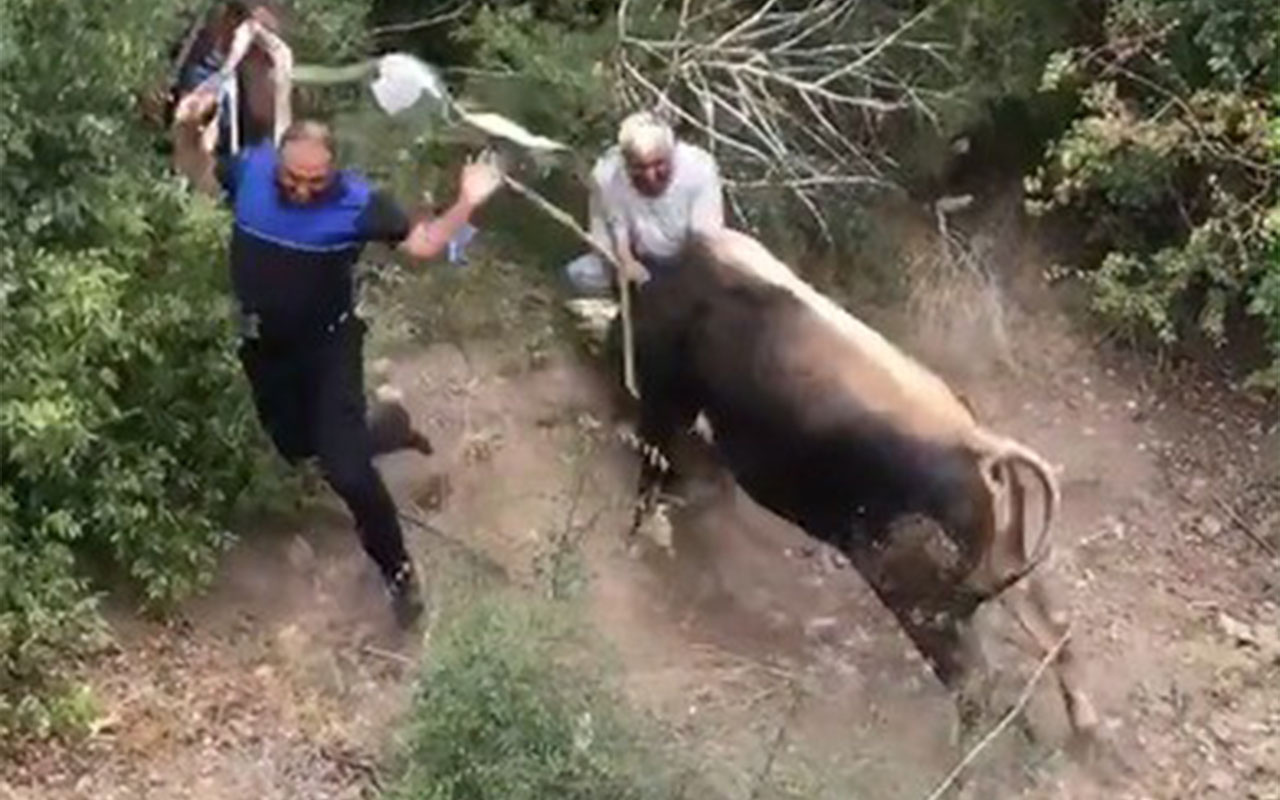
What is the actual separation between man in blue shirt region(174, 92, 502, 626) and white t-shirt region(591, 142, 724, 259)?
47cm

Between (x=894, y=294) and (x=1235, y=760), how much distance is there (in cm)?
227

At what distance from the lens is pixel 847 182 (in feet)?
31.2

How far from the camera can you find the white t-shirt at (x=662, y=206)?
8047mm

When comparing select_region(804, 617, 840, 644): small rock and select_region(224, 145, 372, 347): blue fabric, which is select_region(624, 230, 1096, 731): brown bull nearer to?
select_region(804, 617, 840, 644): small rock

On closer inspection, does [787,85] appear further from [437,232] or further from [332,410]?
[332,410]

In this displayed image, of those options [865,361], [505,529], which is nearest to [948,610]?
[865,361]

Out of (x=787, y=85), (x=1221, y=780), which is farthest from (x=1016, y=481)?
(x=787, y=85)

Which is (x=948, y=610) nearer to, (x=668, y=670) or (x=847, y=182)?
(x=668, y=670)

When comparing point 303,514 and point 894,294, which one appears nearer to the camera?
point 303,514

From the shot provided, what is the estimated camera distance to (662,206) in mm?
8062

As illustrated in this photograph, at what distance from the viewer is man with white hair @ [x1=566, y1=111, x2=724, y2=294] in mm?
8000

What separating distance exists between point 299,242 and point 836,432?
61.8 inches

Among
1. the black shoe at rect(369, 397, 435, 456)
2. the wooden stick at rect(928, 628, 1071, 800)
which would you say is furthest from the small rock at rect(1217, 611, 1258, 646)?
the black shoe at rect(369, 397, 435, 456)

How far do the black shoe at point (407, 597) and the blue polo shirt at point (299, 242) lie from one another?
77 cm
